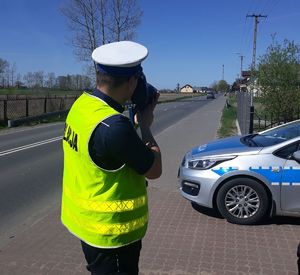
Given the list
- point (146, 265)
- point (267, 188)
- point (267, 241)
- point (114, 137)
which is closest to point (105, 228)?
point (114, 137)

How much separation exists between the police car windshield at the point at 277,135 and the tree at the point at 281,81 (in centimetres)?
927

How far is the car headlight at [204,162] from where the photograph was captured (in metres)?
5.70

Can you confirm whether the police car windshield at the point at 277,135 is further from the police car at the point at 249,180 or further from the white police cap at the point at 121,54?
the white police cap at the point at 121,54

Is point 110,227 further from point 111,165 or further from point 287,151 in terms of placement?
point 287,151

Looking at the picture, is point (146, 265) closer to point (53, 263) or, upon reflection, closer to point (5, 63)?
point (53, 263)

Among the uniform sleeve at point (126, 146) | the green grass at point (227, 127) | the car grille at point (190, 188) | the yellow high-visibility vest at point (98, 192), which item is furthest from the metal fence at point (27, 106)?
the uniform sleeve at point (126, 146)

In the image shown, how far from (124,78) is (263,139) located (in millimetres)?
4555

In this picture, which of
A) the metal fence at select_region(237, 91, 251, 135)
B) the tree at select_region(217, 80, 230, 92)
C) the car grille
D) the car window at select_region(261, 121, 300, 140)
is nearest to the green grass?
the metal fence at select_region(237, 91, 251, 135)

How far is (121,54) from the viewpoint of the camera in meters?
2.07

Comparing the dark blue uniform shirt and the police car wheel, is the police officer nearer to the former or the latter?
the dark blue uniform shirt

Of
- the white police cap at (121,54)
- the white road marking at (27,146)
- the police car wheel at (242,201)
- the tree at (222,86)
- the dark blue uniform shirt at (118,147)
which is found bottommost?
the white road marking at (27,146)

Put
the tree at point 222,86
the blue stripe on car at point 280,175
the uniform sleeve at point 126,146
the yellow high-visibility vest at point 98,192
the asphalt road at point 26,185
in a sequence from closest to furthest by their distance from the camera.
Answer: the uniform sleeve at point 126,146
the yellow high-visibility vest at point 98,192
the blue stripe on car at point 280,175
the asphalt road at point 26,185
the tree at point 222,86

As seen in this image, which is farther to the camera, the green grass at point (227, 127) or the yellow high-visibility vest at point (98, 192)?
the green grass at point (227, 127)

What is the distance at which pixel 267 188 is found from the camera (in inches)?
217
